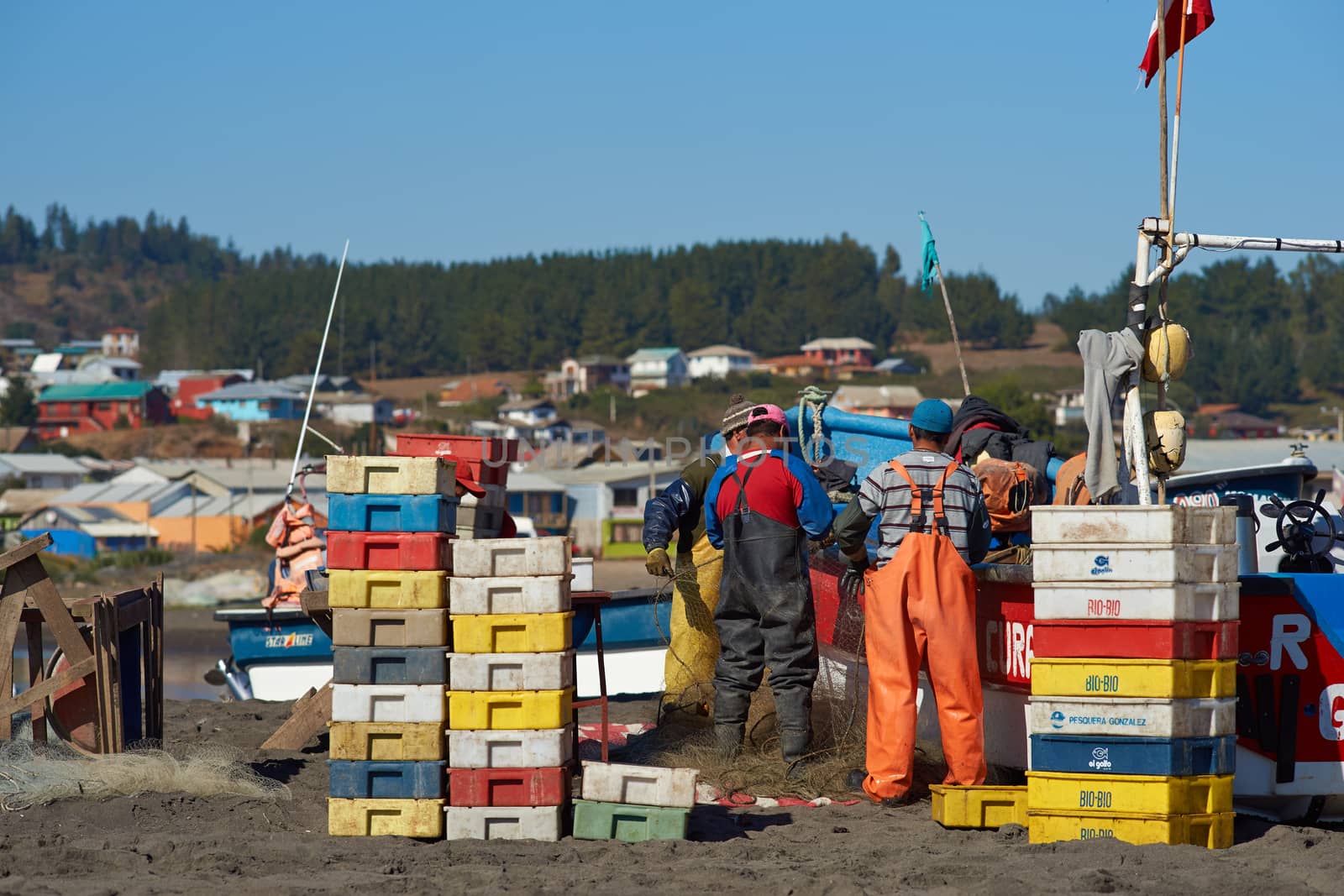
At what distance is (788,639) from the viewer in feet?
25.0

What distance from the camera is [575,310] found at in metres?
158

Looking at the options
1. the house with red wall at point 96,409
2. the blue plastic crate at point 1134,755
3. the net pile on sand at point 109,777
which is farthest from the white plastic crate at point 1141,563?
the house with red wall at point 96,409

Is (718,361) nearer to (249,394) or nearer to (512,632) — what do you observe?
(249,394)

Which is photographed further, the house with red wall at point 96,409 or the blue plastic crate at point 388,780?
the house with red wall at point 96,409

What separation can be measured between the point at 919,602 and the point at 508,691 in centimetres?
185

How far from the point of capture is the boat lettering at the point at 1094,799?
6086 mm

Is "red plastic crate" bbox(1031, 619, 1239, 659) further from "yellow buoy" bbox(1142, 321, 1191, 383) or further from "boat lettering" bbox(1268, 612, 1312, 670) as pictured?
"yellow buoy" bbox(1142, 321, 1191, 383)

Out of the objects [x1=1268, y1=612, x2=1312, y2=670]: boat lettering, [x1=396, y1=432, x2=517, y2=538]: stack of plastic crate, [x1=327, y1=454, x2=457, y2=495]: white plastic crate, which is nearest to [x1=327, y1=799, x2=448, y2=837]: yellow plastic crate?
[x1=327, y1=454, x2=457, y2=495]: white plastic crate

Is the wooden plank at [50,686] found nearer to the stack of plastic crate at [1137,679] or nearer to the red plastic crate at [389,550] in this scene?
the red plastic crate at [389,550]

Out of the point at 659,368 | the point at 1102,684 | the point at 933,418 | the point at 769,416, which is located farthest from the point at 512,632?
the point at 659,368

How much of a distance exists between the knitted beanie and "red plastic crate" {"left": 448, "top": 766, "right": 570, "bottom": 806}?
266cm

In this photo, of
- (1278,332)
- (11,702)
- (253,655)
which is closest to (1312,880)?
(11,702)

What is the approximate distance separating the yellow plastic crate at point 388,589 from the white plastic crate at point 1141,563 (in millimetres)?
2561

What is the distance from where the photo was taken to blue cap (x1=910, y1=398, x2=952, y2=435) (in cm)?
726
